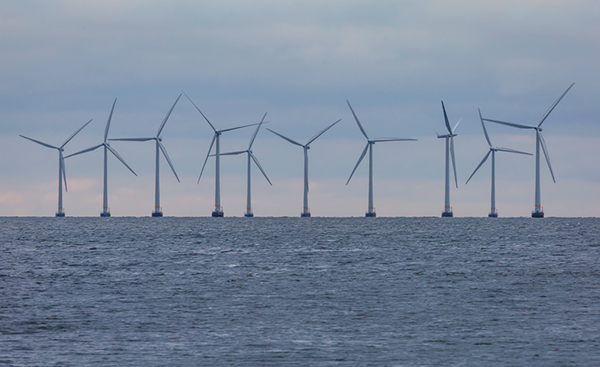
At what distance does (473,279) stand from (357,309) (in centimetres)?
2015

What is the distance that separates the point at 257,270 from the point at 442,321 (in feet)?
102

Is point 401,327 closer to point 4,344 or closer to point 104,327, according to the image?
point 104,327

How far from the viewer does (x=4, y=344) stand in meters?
33.1

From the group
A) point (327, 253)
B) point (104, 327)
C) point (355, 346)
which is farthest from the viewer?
point (327, 253)

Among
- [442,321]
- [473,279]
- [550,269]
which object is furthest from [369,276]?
[442,321]

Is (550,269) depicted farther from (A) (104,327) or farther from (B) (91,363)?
(B) (91,363)

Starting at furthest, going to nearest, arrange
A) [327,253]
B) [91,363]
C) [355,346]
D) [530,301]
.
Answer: [327,253]
[530,301]
[355,346]
[91,363]

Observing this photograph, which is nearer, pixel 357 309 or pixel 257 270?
pixel 357 309

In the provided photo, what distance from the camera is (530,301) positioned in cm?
4781

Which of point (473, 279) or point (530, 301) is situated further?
point (473, 279)

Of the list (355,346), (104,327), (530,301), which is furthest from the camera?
(530,301)

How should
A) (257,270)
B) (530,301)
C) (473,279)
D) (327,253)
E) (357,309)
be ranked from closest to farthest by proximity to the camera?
(357,309) → (530,301) → (473,279) → (257,270) → (327,253)

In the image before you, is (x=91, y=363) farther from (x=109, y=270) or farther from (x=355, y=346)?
(x=109, y=270)

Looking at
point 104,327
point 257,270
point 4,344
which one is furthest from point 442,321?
point 257,270
